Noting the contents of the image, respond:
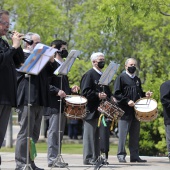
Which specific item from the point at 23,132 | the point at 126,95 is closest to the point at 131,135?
the point at 126,95

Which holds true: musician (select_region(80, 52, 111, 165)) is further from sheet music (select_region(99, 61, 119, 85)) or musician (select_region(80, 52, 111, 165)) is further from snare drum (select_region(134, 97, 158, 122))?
snare drum (select_region(134, 97, 158, 122))

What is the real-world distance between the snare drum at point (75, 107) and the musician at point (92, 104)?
0.74 m

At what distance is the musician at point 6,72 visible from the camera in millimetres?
8648

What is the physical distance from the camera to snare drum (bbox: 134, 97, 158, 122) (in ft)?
42.3

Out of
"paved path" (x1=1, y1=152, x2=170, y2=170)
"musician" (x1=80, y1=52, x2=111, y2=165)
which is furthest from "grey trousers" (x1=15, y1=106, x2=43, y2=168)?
"musician" (x1=80, y1=52, x2=111, y2=165)

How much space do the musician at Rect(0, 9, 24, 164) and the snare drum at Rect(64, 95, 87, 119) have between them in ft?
8.51

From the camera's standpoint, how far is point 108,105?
1195 cm

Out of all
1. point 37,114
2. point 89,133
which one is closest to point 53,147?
point 89,133

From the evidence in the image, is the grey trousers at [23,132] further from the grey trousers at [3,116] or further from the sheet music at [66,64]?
the grey trousers at [3,116]

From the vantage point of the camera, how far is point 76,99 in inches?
454

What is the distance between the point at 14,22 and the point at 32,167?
16951mm

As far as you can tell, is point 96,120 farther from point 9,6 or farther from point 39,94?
point 9,6

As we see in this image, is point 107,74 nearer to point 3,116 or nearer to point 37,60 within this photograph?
point 37,60

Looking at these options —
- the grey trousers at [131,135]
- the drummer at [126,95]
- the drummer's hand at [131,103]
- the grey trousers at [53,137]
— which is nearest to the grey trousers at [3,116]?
the grey trousers at [53,137]
